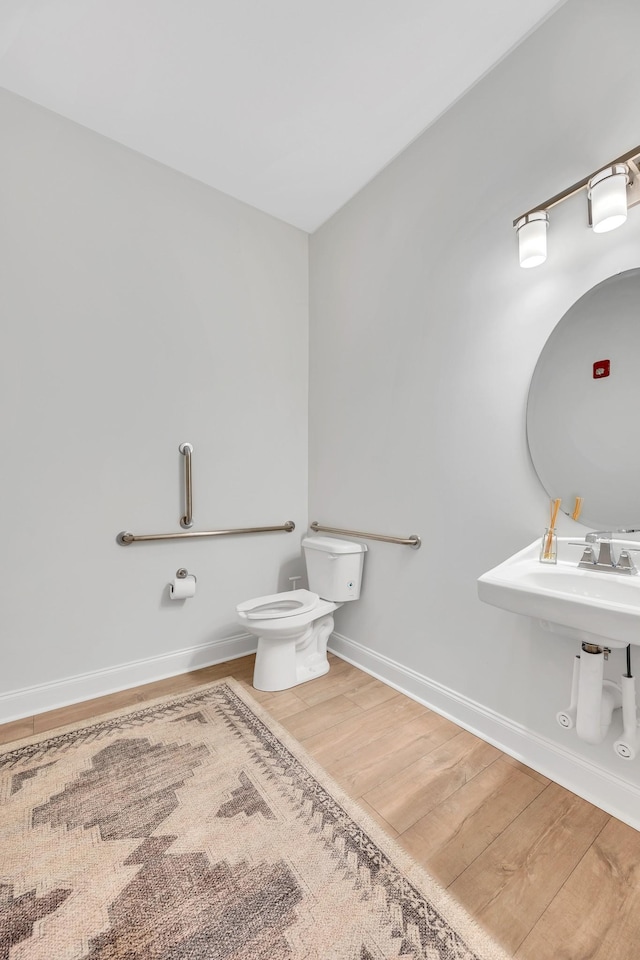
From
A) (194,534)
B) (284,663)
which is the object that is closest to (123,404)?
(194,534)

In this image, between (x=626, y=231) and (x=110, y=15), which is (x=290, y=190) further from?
(x=626, y=231)

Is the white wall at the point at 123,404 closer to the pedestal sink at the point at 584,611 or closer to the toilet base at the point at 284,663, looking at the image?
the toilet base at the point at 284,663

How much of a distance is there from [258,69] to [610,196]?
1386 millimetres

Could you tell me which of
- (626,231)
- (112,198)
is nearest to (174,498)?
(112,198)

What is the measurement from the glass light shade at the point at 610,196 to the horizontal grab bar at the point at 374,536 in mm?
1296

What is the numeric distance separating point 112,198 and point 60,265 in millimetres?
426

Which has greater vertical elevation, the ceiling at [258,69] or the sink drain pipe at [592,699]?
the ceiling at [258,69]

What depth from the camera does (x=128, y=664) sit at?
2.04 metres

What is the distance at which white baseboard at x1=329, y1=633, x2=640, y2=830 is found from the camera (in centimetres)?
130

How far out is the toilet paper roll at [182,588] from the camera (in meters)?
2.08

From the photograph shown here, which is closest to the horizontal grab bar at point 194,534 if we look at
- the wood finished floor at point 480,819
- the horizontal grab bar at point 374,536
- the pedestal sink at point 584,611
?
the horizontal grab bar at point 374,536

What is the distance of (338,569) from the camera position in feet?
7.20

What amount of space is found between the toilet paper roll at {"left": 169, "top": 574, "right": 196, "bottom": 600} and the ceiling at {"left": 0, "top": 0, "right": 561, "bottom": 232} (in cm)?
206

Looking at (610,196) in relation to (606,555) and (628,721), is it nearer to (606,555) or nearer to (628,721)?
(606,555)
